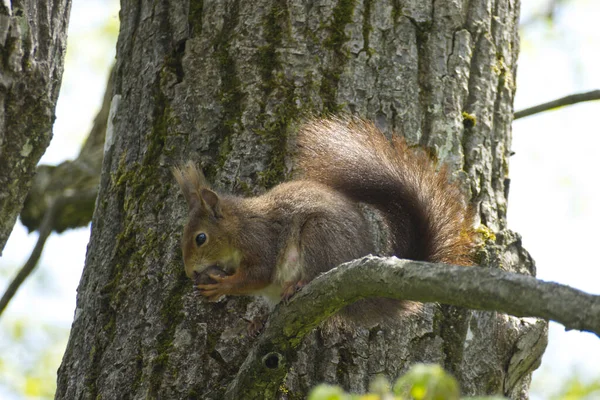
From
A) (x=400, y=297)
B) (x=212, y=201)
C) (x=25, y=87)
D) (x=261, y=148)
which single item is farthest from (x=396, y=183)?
(x=25, y=87)

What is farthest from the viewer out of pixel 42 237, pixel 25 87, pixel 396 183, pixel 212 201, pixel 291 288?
pixel 42 237

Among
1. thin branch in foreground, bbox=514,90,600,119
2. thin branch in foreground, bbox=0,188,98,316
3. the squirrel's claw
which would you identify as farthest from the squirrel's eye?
thin branch in foreground, bbox=514,90,600,119

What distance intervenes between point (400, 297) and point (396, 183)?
942 mm

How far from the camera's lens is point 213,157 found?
2.69m

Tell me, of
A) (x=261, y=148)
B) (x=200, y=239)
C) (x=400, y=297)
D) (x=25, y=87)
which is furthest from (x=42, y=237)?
(x=400, y=297)

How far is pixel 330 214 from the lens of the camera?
2.43 m

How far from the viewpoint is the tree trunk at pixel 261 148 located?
7.89ft

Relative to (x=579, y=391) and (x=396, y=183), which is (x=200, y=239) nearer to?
(x=396, y=183)

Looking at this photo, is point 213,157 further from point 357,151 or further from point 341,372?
point 341,372

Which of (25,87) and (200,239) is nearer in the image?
(25,87)

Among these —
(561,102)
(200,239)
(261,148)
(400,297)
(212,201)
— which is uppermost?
(561,102)

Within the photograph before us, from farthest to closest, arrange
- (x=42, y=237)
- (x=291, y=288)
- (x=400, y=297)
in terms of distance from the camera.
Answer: (x=42, y=237) < (x=291, y=288) < (x=400, y=297)

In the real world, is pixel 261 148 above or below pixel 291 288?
above

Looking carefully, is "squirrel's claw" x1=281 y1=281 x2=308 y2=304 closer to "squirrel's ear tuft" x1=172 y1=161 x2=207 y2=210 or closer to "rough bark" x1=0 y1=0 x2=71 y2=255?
"squirrel's ear tuft" x1=172 y1=161 x2=207 y2=210
